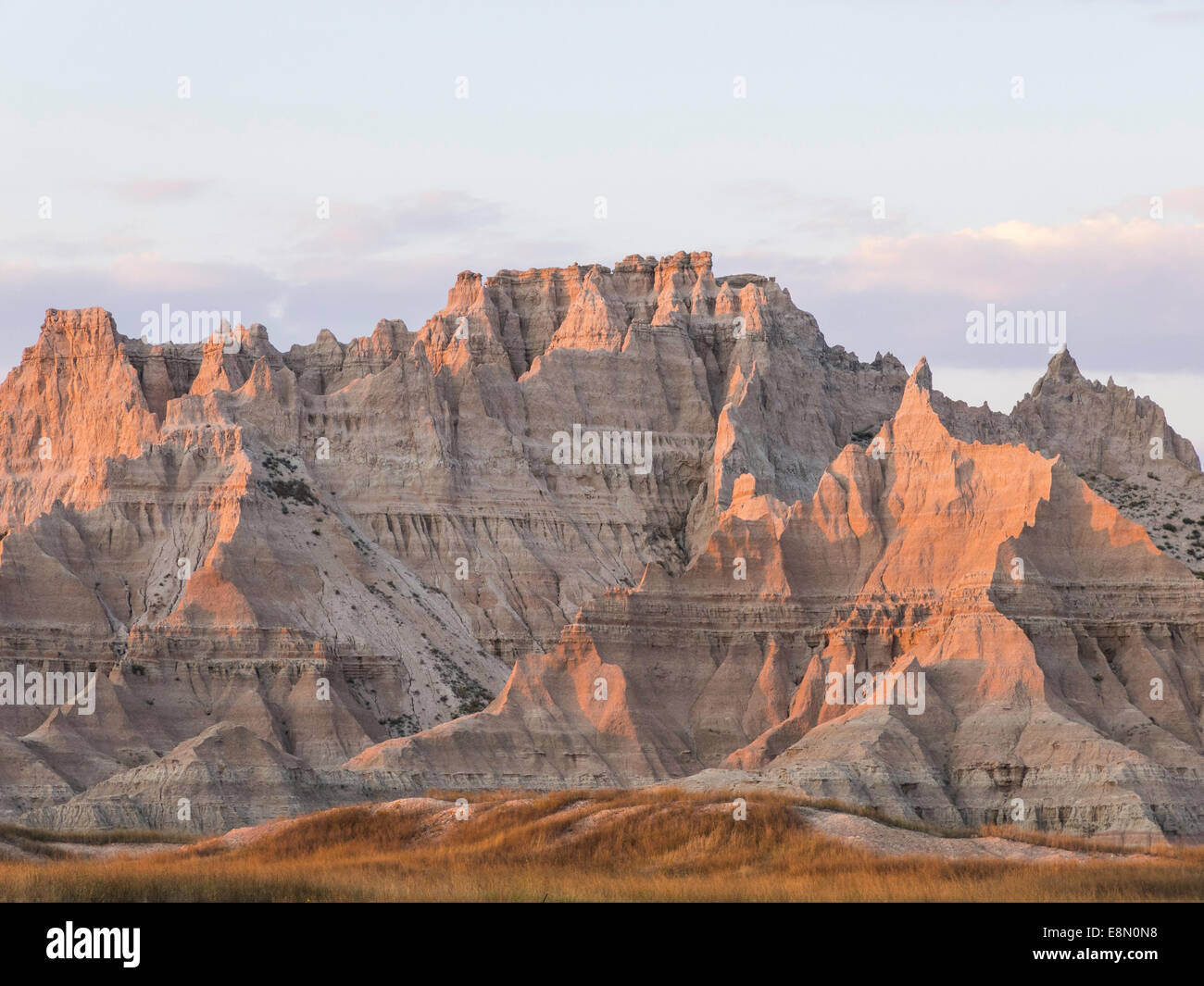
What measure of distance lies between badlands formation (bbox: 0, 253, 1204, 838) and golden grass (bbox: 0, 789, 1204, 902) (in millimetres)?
25884

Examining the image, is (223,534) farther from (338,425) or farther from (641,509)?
(641,509)

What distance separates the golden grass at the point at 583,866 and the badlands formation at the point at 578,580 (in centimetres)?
2588

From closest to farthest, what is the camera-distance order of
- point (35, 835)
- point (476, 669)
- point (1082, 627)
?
point (35, 835) → point (1082, 627) → point (476, 669)

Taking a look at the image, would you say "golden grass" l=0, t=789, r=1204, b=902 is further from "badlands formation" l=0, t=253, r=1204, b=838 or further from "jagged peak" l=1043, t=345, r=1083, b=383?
"jagged peak" l=1043, t=345, r=1083, b=383

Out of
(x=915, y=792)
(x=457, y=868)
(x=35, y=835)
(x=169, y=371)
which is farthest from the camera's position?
(x=169, y=371)

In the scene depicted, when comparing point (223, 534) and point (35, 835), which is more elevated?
point (223, 534)

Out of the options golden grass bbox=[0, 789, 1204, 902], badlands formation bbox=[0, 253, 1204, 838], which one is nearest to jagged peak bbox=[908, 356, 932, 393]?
badlands formation bbox=[0, 253, 1204, 838]

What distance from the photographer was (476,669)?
161 meters

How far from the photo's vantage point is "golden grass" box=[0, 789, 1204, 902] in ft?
220

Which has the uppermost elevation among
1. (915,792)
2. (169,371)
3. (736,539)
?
(169,371)

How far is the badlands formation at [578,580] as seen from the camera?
418ft

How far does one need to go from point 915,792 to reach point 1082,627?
56.5 feet
